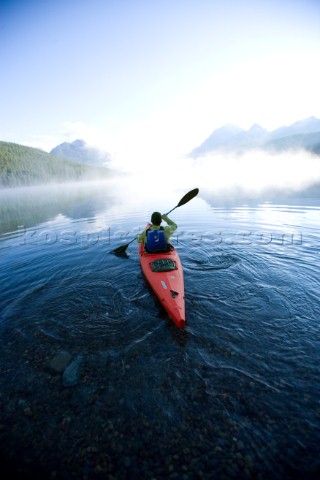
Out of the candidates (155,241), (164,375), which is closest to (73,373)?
(164,375)

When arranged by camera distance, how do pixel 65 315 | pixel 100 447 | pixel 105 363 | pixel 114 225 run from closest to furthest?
pixel 100 447
pixel 105 363
pixel 65 315
pixel 114 225

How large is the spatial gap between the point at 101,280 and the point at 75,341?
3.64m

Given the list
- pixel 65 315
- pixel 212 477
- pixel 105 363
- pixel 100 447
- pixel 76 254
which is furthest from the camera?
pixel 76 254

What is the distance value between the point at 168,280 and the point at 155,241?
254 centimetres

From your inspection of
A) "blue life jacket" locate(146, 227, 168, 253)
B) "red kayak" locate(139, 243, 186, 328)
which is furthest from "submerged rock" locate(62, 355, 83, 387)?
"blue life jacket" locate(146, 227, 168, 253)

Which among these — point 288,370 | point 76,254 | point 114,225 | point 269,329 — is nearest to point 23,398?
point 288,370

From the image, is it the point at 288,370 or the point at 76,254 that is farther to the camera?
the point at 76,254

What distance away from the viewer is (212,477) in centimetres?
322

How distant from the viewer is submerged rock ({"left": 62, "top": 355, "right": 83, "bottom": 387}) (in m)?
4.88

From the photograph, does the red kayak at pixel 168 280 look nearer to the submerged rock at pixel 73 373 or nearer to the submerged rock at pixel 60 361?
the submerged rock at pixel 73 373

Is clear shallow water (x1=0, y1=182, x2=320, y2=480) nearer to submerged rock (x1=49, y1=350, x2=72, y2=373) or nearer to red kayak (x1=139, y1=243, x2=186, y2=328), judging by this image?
submerged rock (x1=49, y1=350, x2=72, y2=373)

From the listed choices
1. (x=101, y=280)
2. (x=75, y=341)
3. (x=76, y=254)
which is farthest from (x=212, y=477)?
(x=76, y=254)

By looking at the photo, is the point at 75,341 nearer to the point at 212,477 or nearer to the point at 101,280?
the point at 101,280

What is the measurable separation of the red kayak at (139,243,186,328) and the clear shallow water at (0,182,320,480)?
0.42m
